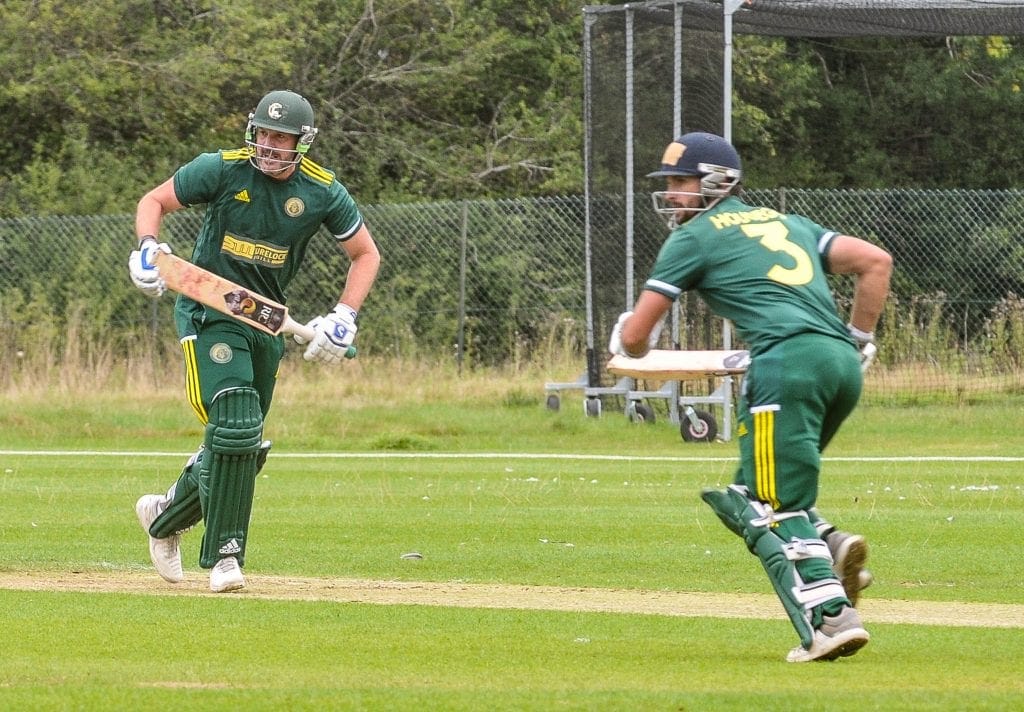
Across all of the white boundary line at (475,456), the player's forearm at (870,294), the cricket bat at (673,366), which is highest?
the player's forearm at (870,294)

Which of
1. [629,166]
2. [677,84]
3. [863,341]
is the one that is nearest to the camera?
[863,341]

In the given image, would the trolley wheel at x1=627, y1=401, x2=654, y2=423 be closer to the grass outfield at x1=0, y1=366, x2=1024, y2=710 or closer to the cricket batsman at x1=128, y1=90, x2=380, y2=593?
the grass outfield at x1=0, y1=366, x2=1024, y2=710

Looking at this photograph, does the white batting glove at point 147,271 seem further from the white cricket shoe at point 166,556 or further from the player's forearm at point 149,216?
the white cricket shoe at point 166,556

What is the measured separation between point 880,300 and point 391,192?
82.1 ft

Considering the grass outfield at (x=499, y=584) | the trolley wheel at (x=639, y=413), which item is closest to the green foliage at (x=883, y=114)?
the trolley wheel at (x=639, y=413)

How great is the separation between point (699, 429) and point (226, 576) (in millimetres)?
10673

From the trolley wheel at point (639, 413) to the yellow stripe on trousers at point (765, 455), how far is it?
13.6m

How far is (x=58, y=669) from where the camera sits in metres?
6.20

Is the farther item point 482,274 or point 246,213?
point 482,274

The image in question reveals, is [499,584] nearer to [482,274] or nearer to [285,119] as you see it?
[285,119]

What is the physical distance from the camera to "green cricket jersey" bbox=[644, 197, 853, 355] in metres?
6.61

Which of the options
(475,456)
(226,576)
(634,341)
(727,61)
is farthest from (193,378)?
(727,61)

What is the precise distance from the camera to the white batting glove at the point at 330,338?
342 inches

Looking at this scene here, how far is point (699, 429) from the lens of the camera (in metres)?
18.8
